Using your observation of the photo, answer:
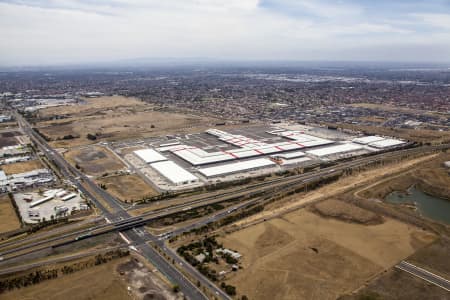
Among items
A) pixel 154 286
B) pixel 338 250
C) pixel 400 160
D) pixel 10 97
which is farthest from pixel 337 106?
pixel 10 97

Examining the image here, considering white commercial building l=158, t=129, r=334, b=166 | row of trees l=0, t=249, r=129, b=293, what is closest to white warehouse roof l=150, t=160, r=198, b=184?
white commercial building l=158, t=129, r=334, b=166

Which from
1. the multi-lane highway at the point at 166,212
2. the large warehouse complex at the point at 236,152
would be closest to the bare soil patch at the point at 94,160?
the multi-lane highway at the point at 166,212

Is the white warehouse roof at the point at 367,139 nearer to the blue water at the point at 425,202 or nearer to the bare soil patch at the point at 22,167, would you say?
the blue water at the point at 425,202

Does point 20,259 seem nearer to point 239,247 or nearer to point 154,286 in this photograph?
point 154,286

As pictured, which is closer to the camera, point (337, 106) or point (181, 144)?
point (181, 144)

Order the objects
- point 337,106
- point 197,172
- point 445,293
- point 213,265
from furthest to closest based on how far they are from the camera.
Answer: point 337,106 → point 197,172 → point 213,265 → point 445,293

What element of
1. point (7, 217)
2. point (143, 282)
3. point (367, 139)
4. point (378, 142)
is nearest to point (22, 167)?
point (7, 217)
